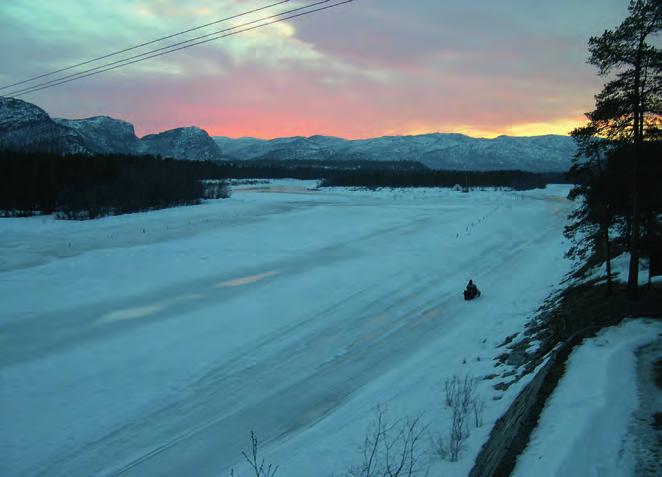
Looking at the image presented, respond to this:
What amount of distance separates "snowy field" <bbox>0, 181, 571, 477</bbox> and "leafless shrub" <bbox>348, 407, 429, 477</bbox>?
0.29 m

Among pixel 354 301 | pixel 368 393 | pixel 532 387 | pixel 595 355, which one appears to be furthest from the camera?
pixel 354 301

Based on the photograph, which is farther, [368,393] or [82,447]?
[368,393]

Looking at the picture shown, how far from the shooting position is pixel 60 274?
21656 millimetres

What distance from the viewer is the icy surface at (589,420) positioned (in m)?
4.94

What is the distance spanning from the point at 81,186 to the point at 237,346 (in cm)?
5271

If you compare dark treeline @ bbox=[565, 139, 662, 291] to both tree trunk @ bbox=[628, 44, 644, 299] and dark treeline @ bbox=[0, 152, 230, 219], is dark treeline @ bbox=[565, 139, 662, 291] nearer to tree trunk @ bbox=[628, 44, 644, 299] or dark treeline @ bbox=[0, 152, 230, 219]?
tree trunk @ bbox=[628, 44, 644, 299]

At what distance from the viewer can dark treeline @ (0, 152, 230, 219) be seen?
170ft

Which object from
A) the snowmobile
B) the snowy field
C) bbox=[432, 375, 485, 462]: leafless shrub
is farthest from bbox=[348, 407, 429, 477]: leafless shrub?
the snowmobile

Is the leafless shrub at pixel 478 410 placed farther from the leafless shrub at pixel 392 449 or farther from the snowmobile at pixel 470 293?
the snowmobile at pixel 470 293

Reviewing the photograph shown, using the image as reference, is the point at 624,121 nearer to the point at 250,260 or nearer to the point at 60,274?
the point at 250,260

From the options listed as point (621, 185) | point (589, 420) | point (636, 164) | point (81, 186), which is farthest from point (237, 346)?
point (81, 186)

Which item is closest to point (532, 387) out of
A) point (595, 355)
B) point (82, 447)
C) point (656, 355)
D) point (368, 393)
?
point (595, 355)

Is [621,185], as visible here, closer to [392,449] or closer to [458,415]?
[458,415]

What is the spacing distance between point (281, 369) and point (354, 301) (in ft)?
21.4
